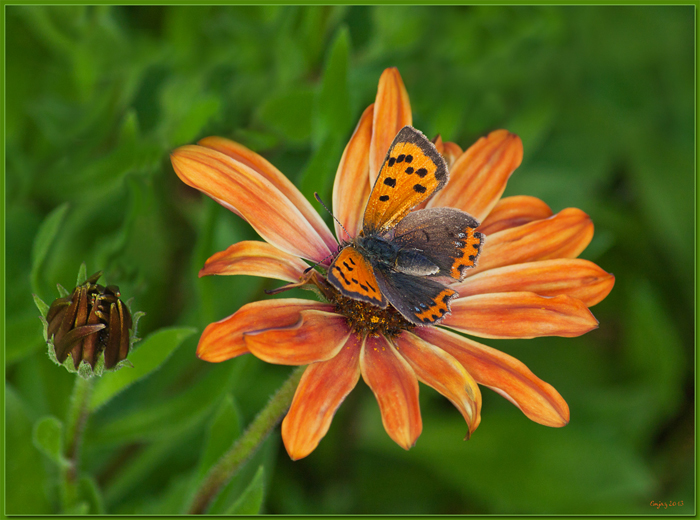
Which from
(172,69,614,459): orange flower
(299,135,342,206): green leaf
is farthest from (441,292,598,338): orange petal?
(299,135,342,206): green leaf

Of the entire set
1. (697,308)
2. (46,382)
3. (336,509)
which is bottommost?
(336,509)

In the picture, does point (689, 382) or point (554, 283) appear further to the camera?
point (689, 382)

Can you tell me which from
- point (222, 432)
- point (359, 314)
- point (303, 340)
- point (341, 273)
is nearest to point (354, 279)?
point (341, 273)

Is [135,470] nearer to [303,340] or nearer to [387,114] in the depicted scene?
[303,340]

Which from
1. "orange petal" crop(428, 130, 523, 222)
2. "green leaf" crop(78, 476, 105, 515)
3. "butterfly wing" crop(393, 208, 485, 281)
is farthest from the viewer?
"green leaf" crop(78, 476, 105, 515)

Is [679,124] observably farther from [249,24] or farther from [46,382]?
[46,382]

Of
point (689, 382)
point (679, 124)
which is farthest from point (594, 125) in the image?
point (689, 382)

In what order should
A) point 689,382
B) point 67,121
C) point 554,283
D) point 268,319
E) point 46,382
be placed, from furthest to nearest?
point 689,382
point 67,121
point 46,382
point 554,283
point 268,319

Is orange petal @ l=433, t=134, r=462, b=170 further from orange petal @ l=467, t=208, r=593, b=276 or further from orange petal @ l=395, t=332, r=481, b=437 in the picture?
orange petal @ l=395, t=332, r=481, b=437
